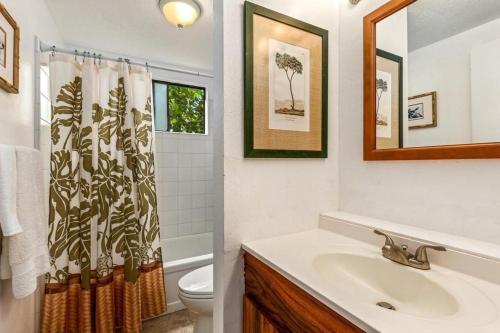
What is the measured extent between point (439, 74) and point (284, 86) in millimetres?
562

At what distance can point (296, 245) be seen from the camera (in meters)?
0.95

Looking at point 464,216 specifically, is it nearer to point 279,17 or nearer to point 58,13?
point 279,17

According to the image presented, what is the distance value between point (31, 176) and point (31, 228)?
0.24 metres

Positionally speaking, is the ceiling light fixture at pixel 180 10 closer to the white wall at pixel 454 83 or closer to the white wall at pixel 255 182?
the white wall at pixel 255 182

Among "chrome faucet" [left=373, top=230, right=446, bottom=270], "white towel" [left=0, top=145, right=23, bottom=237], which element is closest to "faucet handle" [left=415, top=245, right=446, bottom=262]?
"chrome faucet" [left=373, top=230, right=446, bottom=270]

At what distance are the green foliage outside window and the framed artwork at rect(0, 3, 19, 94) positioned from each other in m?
1.51

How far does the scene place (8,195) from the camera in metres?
0.96

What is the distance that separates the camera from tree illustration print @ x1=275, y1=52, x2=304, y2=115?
1.03m

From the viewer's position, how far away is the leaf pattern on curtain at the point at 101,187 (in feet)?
4.85

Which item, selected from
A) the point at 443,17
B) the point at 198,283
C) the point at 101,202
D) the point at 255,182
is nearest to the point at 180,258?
the point at 198,283

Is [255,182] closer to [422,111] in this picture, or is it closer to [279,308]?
[279,308]

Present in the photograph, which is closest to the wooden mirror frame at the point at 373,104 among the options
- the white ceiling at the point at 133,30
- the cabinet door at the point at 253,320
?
the cabinet door at the point at 253,320

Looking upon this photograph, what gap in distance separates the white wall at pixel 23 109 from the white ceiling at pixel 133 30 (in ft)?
0.72

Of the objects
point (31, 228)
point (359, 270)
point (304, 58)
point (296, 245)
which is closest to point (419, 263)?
point (359, 270)
